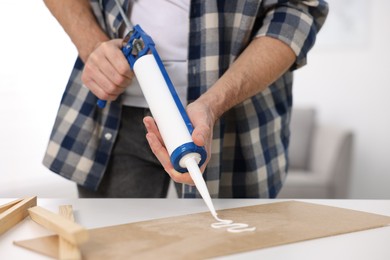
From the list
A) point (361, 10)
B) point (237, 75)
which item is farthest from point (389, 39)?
point (237, 75)

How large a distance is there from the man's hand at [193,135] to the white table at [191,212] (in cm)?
7

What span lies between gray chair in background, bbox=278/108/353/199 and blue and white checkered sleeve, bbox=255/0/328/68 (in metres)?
2.28

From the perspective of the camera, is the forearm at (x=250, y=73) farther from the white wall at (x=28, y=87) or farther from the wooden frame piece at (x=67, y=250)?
the white wall at (x=28, y=87)

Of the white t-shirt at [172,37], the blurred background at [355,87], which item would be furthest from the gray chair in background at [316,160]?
the white t-shirt at [172,37]

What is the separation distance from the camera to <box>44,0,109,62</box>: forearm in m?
0.98

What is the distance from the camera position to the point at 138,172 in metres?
1.02

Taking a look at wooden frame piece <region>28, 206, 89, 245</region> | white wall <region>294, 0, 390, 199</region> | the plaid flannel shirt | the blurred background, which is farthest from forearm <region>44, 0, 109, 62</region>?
white wall <region>294, 0, 390, 199</region>

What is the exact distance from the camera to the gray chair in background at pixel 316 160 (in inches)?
126

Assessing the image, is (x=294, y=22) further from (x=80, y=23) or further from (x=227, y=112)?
(x=80, y=23)

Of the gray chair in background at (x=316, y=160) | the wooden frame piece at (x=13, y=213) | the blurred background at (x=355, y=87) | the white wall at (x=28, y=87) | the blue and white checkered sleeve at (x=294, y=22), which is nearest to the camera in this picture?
the wooden frame piece at (x=13, y=213)

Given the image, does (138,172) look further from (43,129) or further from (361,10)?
(361,10)

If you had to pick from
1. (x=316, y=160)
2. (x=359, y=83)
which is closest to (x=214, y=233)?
(x=316, y=160)

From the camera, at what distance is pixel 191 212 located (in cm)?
73

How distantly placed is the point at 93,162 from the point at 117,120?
0.09m
